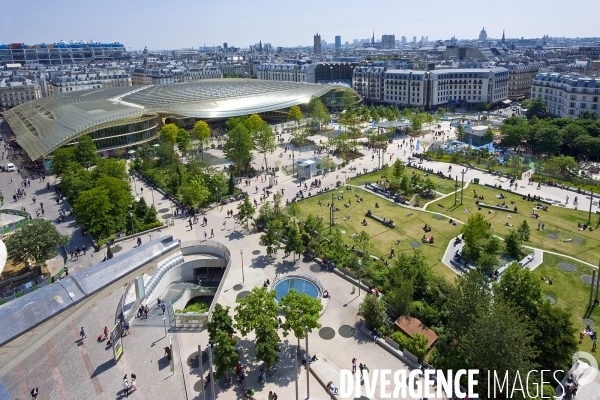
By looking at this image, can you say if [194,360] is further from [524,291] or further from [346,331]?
[524,291]

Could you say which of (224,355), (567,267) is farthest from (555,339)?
(224,355)

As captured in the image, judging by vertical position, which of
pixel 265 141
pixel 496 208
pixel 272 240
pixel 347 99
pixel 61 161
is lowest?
pixel 496 208

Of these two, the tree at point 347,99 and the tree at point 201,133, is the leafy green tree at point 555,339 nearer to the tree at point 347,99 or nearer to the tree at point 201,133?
the tree at point 201,133

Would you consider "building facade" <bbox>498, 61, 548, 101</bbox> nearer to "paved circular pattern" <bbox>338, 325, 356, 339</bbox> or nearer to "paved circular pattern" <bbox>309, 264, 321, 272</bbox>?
"paved circular pattern" <bbox>309, 264, 321, 272</bbox>

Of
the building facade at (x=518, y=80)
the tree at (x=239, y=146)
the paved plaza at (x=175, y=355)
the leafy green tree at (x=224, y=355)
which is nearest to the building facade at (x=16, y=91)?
the tree at (x=239, y=146)

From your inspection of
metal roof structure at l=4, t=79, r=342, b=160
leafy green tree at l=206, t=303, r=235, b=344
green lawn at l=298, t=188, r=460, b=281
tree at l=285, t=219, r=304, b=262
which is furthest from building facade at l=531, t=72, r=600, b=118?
leafy green tree at l=206, t=303, r=235, b=344

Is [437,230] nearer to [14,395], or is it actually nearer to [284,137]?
[14,395]
